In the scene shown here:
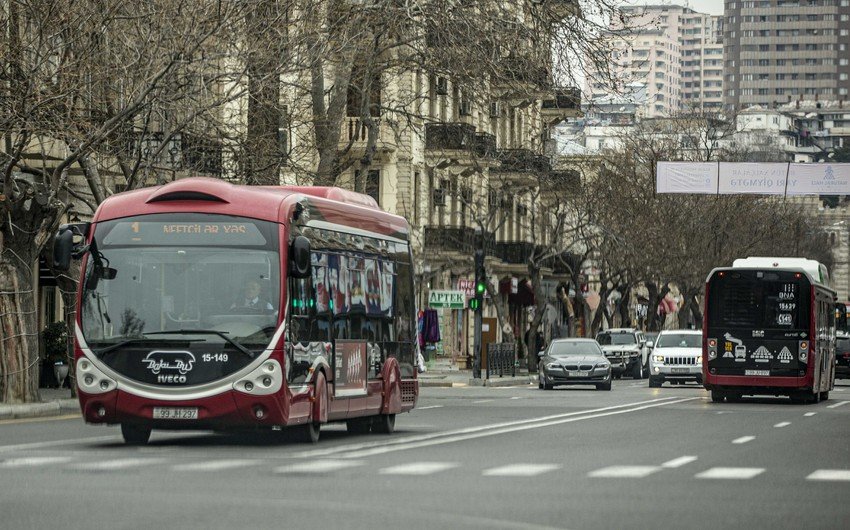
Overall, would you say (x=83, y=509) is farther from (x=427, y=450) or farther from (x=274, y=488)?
(x=427, y=450)

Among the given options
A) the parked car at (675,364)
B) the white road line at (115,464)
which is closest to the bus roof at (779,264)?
the parked car at (675,364)

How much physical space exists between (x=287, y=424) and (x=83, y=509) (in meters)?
7.06

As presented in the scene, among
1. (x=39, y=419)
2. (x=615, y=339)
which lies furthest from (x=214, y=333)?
(x=615, y=339)

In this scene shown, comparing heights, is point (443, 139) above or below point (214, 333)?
above

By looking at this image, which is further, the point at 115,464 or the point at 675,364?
the point at 675,364

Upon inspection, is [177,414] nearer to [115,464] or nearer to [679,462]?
[115,464]

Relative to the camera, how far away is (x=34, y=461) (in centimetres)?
1723

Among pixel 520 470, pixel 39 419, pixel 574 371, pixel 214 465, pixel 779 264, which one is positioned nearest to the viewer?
pixel 520 470

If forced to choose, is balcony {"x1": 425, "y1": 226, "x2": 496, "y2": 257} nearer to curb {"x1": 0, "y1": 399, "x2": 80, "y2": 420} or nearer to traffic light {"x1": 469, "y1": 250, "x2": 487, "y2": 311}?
traffic light {"x1": 469, "y1": 250, "x2": 487, "y2": 311}

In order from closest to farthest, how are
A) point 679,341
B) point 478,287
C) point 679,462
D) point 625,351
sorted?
point 679,462 → point 478,287 → point 679,341 → point 625,351

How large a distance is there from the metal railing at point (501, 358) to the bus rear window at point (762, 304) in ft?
52.4

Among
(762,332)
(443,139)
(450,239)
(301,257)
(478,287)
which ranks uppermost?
(443,139)

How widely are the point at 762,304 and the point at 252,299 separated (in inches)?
819

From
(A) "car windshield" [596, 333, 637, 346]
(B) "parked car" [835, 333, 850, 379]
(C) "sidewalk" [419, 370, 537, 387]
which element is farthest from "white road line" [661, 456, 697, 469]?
(B) "parked car" [835, 333, 850, 379]
